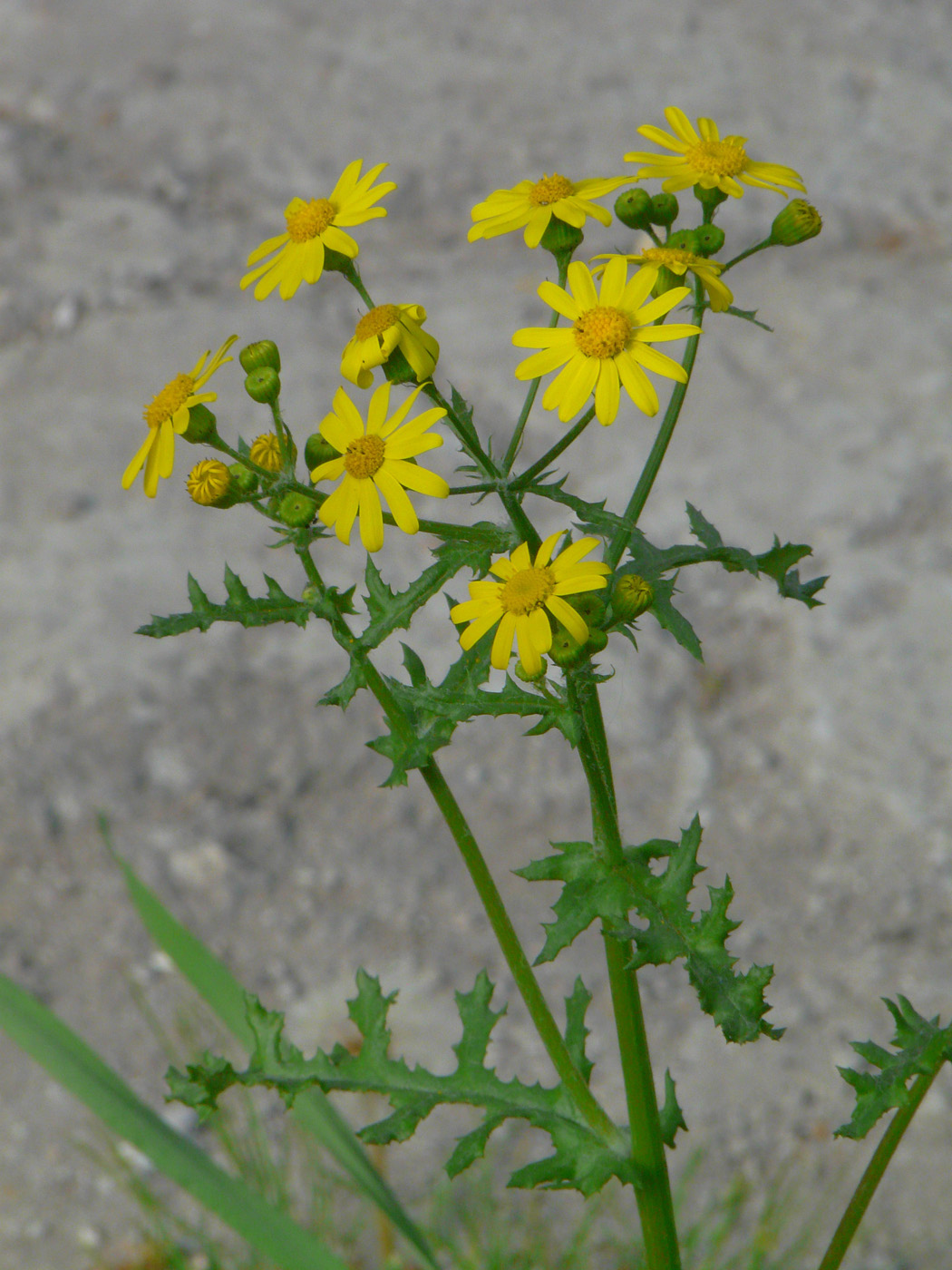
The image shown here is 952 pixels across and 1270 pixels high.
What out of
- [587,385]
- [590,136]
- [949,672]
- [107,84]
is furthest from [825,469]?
[107,84]

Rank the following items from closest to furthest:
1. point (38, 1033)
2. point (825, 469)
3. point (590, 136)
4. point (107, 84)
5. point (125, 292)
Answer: point (38, 1033), point (825, 469), point (125, 292), point (590, 136), point (107, 84)

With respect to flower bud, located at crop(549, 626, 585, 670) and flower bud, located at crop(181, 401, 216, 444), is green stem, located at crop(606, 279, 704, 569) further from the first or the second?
flower bud, located at crop(181, 401, 216, 444)

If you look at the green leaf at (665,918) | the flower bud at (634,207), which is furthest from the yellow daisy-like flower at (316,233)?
the green leaf at (665,918)

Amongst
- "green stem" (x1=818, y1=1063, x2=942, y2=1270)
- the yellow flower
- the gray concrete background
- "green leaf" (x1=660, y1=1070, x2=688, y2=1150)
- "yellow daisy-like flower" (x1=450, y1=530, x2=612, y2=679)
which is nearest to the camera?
"yellow daisy-like flower" (x1=450, y1=530, x2=612, y2=679)

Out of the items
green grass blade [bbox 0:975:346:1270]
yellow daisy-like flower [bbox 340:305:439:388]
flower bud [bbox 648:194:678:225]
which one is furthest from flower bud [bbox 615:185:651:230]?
green grass blade [bbox 0:975:346:1270]

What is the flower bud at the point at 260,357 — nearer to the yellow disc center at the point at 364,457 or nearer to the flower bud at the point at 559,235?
the yellow disc center at the point at 364,457

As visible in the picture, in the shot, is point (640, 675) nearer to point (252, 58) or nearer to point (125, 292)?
point (125, 292)

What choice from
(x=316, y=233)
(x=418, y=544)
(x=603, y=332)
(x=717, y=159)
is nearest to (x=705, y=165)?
(x=717, y=159)
